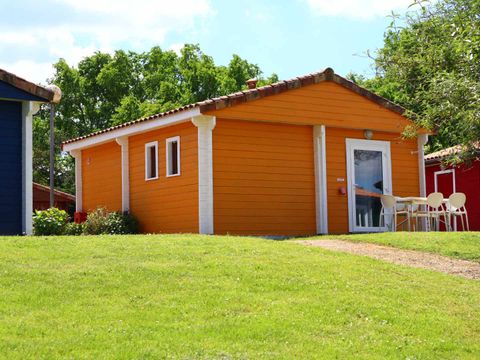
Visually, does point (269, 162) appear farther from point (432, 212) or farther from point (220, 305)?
point (220, 305)

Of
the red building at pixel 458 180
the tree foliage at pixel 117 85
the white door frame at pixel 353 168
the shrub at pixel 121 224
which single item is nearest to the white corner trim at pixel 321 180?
the white door frame at pixel 353 168

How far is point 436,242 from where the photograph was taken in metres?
15.7

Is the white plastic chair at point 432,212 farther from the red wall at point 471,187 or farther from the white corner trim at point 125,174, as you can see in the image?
the white corner trim at point 125,174

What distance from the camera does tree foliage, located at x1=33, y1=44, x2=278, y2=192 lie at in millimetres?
43625

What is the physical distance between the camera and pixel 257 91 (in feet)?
61.5

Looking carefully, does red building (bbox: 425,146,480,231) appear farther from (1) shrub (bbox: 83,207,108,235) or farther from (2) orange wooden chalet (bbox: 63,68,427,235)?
(1) shrub (bbox: 83,207,108,235)

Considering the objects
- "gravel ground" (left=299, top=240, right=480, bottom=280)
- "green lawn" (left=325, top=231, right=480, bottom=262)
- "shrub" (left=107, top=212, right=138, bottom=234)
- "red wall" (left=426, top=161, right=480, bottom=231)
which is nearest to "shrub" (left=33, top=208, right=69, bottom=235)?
"shrub" (left=107, top=212, right=138, bottom=234)

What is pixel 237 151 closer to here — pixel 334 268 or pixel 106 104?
pixel 334 268

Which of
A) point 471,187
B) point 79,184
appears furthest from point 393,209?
point 79,184

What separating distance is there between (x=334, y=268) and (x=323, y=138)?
8351mm

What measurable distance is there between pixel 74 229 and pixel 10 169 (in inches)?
192

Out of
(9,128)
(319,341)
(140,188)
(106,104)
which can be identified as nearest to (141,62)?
(106,104)

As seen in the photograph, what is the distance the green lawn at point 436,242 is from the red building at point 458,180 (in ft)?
24.2

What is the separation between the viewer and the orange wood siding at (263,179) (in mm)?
18641
